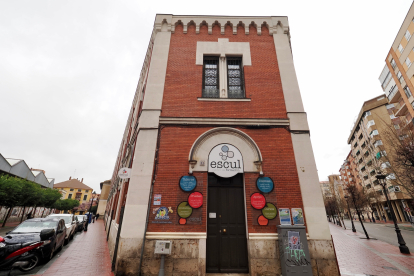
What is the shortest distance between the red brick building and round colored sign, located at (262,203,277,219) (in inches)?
1.3

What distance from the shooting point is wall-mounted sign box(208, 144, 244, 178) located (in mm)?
7446

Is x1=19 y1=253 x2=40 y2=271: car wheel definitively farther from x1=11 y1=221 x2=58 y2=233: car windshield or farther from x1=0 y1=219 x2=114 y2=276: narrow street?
x1=11 y1=221 x2=58 y2=233: car windshield

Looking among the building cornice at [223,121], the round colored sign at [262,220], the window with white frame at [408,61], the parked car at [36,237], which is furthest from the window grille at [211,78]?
the window with white frame at [408,61]

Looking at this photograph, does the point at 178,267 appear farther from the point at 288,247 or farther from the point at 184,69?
the point at 184,69

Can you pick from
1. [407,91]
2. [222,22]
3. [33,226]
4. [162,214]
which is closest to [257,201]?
[162,214]

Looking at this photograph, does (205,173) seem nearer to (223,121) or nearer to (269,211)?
(223,121)

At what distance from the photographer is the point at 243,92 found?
9109 mm

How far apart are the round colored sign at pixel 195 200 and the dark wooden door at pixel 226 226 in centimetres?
42

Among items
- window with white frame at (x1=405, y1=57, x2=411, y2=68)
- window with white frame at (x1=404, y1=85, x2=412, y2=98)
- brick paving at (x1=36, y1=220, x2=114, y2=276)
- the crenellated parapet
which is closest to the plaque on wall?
brick paving at (x1=36, y1=220, x2=114, y2=276)

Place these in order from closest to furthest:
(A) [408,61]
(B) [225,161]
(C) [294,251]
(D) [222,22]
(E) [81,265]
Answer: (C) [294,251]
(E) [81,265]
(B) [225,161]
(D) [222,22]
(A) [408,61]

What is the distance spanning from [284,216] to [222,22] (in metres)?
9.63

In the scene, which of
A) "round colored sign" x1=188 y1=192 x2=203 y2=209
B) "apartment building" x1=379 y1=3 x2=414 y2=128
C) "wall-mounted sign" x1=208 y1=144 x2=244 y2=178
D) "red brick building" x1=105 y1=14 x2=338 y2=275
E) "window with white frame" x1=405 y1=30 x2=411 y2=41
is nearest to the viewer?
"red brick building" x1=105 y1=14 x2=338 y2=275

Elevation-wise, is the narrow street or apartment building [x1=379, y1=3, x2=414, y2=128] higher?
apartment building [x1=379, y1=3, x2=414, y2=128]

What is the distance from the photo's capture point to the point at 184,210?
6.81m
